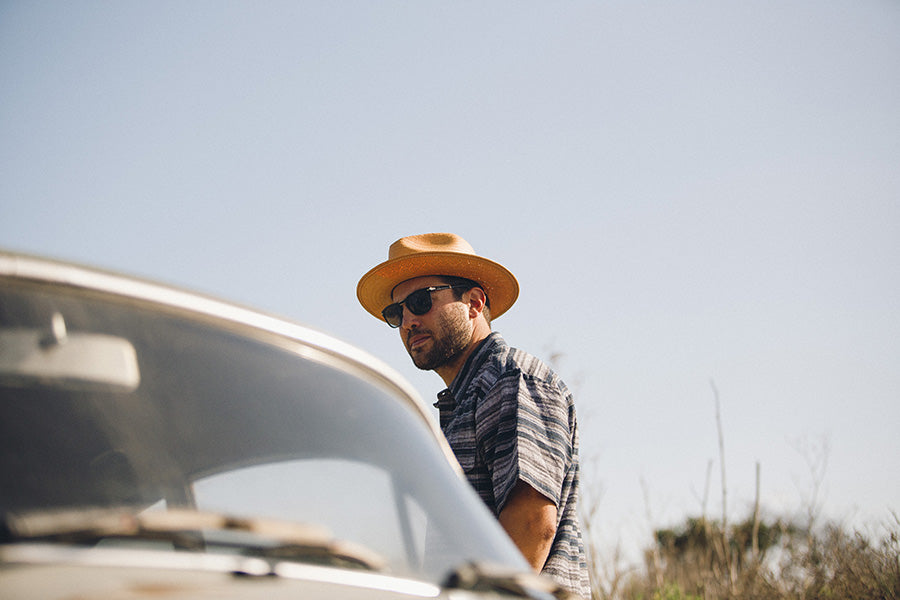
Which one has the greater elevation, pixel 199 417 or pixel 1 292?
pixel 1 292

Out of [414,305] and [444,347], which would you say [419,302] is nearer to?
[414,305]

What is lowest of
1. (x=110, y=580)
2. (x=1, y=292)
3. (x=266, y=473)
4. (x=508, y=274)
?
(x=110, y=580)

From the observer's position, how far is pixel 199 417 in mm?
1244

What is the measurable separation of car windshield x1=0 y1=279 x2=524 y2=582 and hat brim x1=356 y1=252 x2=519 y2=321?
2316 mm

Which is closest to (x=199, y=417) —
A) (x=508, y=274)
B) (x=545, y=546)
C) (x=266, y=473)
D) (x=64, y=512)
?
(x=266, y=473)

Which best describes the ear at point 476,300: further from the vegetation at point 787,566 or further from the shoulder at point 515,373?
the vegetation at point 787,566

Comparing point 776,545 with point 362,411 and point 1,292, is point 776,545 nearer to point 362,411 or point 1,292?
point 362,411

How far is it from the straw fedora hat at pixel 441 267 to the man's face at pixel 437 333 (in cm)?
25

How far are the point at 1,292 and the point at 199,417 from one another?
0.39m

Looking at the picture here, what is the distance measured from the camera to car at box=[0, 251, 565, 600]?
0.93 metres

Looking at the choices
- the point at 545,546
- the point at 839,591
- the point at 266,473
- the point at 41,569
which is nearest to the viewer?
the point at 41,569

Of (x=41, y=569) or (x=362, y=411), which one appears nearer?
(x=41, y=569)

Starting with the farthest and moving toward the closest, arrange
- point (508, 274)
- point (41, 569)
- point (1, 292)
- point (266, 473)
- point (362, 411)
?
1. point (508, 274)
2. point (362, 411)
3. point (266, 473)
4. point (1, 292)
5. point (41, 569)

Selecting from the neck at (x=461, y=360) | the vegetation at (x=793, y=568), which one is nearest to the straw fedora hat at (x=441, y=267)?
the neck at (x=461, y=360)
